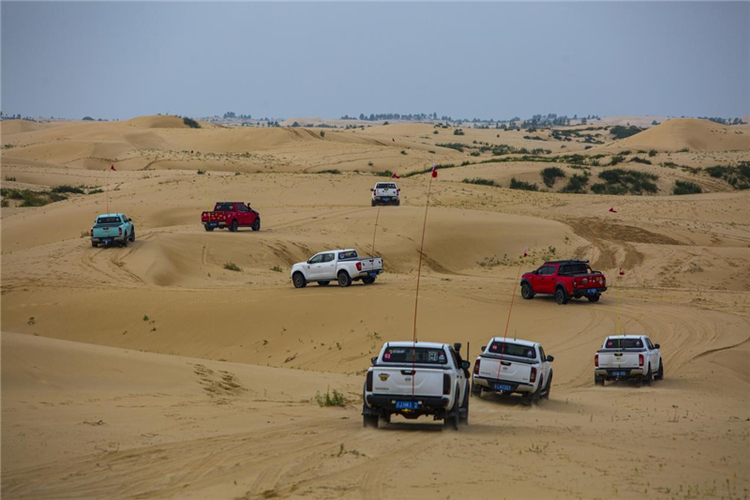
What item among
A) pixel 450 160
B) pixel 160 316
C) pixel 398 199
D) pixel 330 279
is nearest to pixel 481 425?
pixel 160 316

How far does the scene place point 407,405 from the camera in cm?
1544

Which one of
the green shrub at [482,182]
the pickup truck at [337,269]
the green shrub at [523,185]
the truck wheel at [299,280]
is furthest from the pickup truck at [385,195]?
the truck wheel at [299,280]

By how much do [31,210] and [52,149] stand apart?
168ft

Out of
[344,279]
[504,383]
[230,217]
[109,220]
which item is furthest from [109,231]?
[504,383]

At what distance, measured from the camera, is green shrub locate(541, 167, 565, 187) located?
78.1 metres

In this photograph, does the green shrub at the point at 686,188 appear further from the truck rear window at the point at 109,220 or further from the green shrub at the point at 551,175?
the truck rear window at the point at 109,220

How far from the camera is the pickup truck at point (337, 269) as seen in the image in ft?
119

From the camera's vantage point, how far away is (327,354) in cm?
2756

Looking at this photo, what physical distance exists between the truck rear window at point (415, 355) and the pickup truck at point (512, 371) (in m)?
4.92

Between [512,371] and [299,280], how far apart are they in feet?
56.9

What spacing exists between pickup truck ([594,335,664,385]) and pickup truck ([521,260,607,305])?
32.2ft

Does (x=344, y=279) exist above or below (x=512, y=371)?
below

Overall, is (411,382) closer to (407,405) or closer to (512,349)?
(407,405)

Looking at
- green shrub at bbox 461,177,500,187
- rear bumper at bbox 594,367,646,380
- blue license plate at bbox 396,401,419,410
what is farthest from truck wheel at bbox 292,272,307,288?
green shrub at bbox 461,177,500,187
